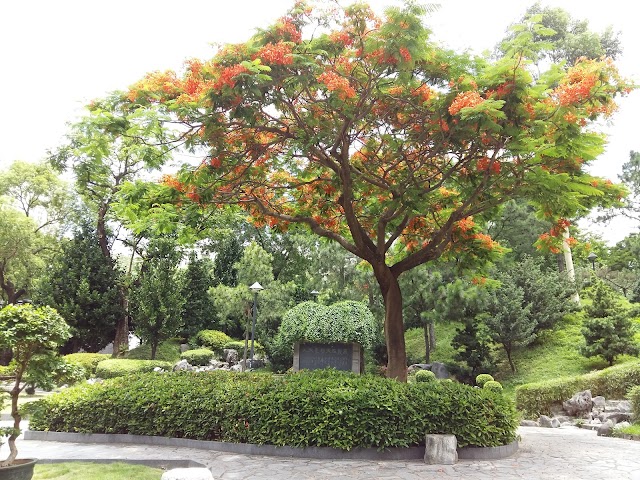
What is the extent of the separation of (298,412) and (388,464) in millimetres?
1449

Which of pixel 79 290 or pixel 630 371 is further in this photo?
pixel 79 290

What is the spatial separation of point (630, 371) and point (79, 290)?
2299cm

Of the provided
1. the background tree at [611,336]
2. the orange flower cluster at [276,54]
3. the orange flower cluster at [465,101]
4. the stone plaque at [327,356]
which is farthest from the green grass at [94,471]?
the background tree at [611,336]

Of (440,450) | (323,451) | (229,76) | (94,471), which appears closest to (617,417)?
(440,450)

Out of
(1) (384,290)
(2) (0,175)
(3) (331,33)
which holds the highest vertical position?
(2) (0,175)

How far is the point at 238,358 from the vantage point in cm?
2433

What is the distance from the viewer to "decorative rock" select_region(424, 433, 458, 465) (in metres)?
6.89

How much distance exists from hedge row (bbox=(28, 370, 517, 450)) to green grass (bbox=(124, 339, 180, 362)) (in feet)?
53.8

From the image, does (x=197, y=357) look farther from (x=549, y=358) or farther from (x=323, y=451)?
(x=323, y=451)

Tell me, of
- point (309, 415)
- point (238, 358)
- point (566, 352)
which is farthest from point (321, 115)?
point (238, 358)

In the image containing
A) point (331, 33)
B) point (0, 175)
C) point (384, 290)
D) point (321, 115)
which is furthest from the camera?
point (0, 175)

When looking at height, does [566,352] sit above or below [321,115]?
below

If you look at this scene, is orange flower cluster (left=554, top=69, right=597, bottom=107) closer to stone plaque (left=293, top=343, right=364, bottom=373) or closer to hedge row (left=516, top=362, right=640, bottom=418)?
hedge row (left=516, top=362, right=640, bottom=418)

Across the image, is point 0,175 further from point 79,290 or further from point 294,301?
point 294,301
